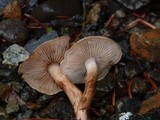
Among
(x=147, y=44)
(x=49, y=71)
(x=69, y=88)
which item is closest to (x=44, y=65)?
(x=49, y=71)

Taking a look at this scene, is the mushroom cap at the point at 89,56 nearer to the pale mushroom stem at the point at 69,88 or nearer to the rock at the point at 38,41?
the pale mushroom stem at the point at 69,88

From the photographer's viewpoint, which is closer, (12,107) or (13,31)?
(12,107)

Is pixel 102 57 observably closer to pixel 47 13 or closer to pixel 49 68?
pixel 49 68

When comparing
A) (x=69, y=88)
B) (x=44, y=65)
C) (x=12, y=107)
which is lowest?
(x=12, y=107)

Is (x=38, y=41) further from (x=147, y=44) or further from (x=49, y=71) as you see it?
(x=147, y=44)

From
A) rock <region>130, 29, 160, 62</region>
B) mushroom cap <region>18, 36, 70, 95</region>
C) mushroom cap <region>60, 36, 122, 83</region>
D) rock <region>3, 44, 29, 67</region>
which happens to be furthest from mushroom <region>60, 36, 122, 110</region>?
rock <region>3, 44, 29, 67</region>

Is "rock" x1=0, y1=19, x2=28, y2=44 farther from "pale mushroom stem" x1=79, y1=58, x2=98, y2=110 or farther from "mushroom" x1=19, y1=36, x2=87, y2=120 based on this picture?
"pale mushroom stem" x1=79, y1=58, x2=98, y2=110
